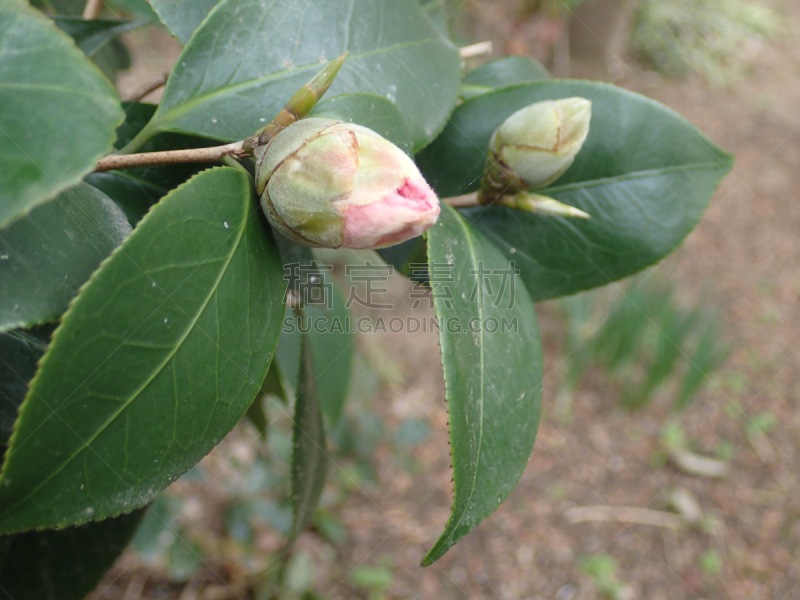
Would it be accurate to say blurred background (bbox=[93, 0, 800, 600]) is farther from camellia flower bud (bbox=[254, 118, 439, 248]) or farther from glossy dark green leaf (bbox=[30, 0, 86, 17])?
camellia flower bud (bbox=[254, 118, 439, 248])

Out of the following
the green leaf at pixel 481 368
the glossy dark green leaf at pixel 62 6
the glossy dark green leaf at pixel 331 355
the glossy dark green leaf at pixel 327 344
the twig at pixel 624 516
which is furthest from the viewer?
the twig at pixel 624 516

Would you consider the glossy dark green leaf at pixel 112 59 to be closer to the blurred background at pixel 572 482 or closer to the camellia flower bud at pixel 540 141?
the camellia flower bud at pixel 540 141

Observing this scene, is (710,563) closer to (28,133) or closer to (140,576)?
(140,576)

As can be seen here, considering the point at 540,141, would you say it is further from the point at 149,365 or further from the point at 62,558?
the point at 62,558

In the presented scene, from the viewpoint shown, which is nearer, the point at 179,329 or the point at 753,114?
the point at 179,329

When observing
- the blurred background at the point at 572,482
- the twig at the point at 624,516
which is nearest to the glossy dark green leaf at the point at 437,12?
the blurred background at the point at 572,482

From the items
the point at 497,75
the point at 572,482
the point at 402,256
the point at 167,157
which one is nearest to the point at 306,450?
the point at 402,256

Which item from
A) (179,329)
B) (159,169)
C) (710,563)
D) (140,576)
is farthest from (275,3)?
(710,563)
